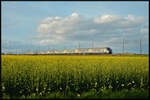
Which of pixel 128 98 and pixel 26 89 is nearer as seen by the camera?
pixel 128 98

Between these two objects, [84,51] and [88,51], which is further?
[84,51]

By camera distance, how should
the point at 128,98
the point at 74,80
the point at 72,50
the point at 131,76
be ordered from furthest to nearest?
the point at 72,50 < the point at 131,76 < the point at 74,80 < the point at 128,98

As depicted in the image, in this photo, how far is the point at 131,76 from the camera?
26.1 feet

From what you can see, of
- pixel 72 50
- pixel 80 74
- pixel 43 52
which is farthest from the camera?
pixel 43 52

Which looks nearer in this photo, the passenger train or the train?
the passenger train

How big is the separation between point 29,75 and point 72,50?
5475 cm

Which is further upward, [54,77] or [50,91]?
[54,77]

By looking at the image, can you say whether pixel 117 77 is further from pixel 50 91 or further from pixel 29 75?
pixel 29 75

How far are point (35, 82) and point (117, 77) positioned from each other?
3324 millimetres

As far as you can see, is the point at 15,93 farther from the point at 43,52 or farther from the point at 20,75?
the point at 43,52

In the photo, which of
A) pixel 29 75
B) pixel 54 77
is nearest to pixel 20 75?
pixel 29 75

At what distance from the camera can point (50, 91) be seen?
6395 millimetres

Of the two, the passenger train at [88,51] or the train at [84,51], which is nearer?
the passenger train at [88,51]

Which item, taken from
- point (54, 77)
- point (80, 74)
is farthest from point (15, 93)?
point (80, 74)
